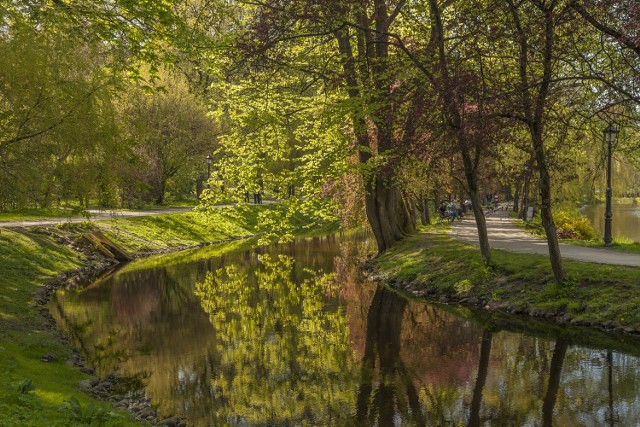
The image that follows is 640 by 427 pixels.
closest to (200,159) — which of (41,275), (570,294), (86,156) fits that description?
(41,275)

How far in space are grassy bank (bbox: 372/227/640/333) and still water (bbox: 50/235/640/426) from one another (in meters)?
0.73

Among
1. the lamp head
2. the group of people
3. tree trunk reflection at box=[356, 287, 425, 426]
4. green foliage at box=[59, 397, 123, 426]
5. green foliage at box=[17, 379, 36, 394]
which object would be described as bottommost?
tree trunk reflection at box=[356, 287, 425, 426]

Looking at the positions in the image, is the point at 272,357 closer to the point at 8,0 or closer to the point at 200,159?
the point at 8,0

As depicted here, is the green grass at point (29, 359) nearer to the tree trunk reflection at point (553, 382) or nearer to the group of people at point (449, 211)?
the tree trunk reflection at point (553, 382)

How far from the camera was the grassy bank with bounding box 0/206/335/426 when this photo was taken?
863cm

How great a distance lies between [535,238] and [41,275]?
2147 cm

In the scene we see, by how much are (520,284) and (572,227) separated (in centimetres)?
1423

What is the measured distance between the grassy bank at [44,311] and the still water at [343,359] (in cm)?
114

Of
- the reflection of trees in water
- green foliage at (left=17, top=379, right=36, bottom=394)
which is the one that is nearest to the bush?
the reflection of trees in water

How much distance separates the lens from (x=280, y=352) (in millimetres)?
14375

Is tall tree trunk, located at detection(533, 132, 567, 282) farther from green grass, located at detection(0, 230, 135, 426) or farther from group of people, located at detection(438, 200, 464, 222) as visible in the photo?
group of people, located at detection(438, 200, 464, 222)

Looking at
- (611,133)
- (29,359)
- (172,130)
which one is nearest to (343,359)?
(29,359)

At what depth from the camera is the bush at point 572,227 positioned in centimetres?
3036

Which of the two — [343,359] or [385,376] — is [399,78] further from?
[385,376]
